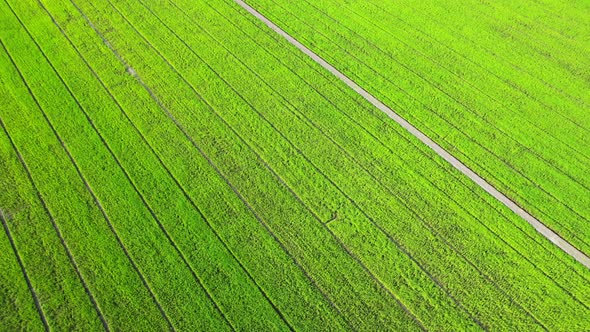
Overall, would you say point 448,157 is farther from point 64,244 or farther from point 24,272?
point 24,272

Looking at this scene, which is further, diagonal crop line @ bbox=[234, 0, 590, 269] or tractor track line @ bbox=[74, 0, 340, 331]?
diagonal crop line @ bbox=[234, 0, 590, 269]

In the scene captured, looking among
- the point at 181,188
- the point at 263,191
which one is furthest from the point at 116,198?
the point at 263,191

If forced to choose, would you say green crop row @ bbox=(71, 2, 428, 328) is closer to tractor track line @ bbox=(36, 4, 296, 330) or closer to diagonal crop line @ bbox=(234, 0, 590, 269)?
tractor track line @ bbox=(36, 4, 296, 330)

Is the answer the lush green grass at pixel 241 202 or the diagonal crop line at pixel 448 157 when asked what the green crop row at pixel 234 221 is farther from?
the diagonal crop line at pixel 448 157

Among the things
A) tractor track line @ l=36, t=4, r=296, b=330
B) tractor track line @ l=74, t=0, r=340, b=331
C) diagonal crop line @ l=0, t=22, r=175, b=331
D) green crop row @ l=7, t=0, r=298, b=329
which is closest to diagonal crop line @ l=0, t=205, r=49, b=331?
diagonal crop line @ l=0, t=22, r=175, b=331

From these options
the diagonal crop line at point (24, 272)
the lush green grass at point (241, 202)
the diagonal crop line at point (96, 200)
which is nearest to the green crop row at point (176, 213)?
the lush green grass at point (241, 202)

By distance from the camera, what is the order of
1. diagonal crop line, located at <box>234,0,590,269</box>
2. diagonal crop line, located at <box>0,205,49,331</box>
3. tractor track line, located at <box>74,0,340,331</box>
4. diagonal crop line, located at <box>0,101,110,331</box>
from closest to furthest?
diagonal crop line, located at <box>0,205,49,331</box>, diagonal crop line, located at <box>0,101,110,331</box>, tractor track line, located at <box>74,0,340,331</box>, diagonal crop line, located at <box>234,0,590,269</box>

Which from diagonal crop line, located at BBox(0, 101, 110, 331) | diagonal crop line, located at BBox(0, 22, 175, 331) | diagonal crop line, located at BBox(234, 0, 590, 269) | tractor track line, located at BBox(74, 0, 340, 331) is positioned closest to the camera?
diagonal crop line, located at BBox(0, 101, 110, 331)
